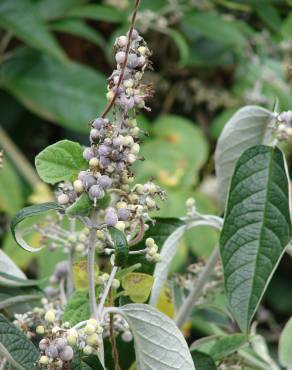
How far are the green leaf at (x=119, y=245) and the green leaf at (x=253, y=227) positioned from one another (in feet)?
0.42

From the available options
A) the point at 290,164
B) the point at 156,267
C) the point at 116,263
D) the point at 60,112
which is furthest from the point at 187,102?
the point at 116,263

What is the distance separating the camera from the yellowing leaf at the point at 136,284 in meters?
0.62

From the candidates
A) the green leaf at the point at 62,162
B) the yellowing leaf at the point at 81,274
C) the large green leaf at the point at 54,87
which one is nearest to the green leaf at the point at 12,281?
the yellowing leaf at the point at 81,274

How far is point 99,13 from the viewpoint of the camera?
177 centimetres

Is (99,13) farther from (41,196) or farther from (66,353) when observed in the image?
(66,353)

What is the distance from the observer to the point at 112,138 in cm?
54

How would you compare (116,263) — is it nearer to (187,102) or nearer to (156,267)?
(156,267)

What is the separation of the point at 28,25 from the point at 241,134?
101 cm

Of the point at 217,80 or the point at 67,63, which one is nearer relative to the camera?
the point at 67,63

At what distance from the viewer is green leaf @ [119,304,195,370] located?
58cm

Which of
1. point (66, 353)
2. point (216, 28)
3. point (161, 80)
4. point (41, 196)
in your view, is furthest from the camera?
point (161, 80)

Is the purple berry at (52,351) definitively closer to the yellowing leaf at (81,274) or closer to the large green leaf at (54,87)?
the yellowing leaf at (81,274)

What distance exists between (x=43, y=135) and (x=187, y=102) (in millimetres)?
401

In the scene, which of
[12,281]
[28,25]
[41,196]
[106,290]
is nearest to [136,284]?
[106,290]
